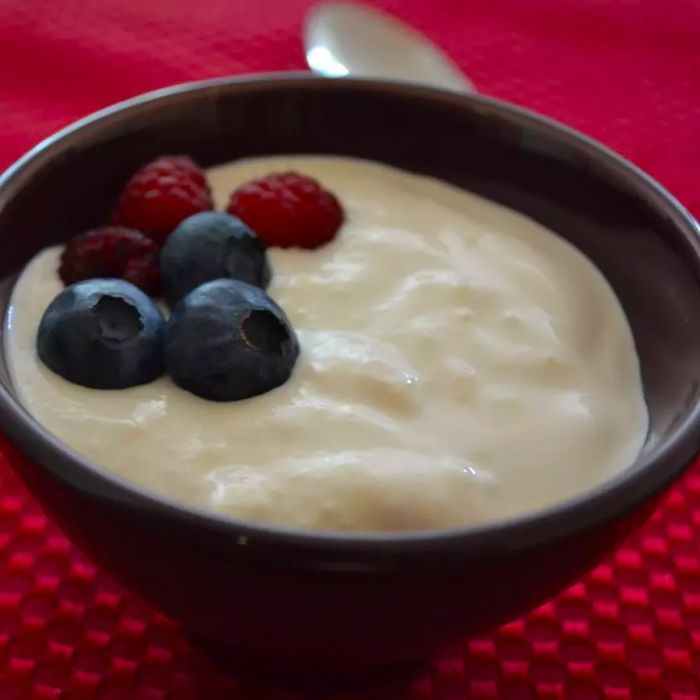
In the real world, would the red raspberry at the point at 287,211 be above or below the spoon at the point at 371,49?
above

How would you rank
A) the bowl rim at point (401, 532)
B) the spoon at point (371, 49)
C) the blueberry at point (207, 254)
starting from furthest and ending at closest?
the spoon at point (371, 49), the blueberry at point (207, 254), the bowl rim at point (401, 532)

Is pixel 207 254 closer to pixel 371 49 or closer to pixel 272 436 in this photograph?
pixel 272 436

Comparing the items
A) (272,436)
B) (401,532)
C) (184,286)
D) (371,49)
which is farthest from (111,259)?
(371,49)

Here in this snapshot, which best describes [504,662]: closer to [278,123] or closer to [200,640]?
[200,640]

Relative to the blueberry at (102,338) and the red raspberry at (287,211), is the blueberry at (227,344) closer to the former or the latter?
the blueberry at (102,338)

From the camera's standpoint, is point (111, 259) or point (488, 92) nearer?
point (111, 259)

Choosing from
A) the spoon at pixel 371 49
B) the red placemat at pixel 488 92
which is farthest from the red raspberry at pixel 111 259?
the spoon at pixel 371 49
